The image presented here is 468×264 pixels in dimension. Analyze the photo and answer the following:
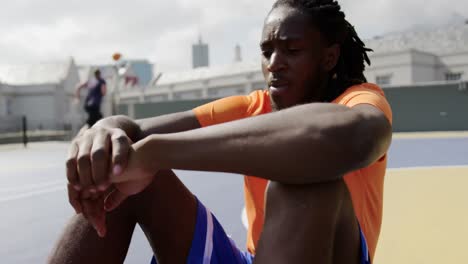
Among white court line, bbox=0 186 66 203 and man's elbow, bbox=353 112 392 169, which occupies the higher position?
man's elbow, bbox=353 112 392 169

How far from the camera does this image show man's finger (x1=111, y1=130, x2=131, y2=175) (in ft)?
4.07

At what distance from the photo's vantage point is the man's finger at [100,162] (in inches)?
48.2

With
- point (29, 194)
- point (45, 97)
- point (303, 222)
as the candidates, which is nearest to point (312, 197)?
point (303, 222)

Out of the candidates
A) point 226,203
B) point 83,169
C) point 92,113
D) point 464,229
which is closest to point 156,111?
point 92,113

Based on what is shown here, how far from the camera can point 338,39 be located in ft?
5.54

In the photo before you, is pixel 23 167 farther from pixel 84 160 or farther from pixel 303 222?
pixel 303 222

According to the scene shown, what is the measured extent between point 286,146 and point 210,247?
1.99ft

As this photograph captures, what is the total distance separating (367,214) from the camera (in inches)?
53.3

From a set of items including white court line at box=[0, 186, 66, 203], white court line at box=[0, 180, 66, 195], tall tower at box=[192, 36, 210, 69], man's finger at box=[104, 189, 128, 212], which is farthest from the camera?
tall tower at box=[192, 36, 210, 69]

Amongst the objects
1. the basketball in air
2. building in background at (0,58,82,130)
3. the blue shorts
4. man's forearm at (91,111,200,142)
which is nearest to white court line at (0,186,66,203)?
man's forearm at (91,111,200,142)

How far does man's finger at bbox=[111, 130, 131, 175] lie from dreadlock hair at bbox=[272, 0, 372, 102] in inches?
29.2

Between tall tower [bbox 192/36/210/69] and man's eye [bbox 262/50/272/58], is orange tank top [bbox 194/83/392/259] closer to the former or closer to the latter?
man's eye [bbox 262/50/272/58]

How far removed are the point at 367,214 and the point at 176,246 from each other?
2.12 ft

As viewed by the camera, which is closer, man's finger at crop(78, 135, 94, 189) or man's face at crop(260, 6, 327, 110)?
man's finger at crop(78, 135, 94, 189)
